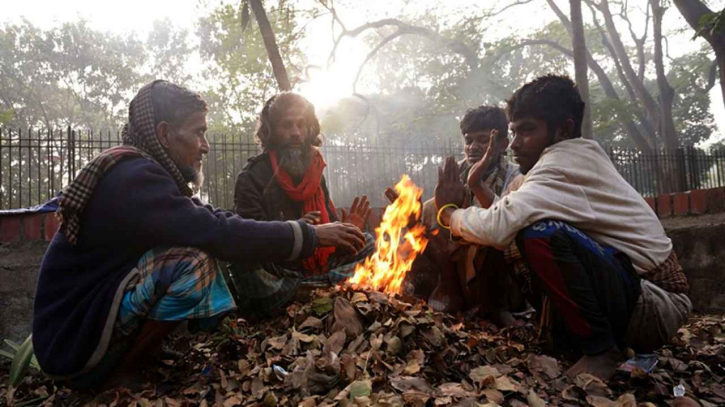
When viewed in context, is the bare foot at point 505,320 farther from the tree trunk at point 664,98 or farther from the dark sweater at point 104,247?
the tree trunk at point 664,98

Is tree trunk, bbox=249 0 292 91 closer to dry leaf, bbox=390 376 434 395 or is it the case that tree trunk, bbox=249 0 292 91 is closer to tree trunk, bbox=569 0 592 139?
dry leaf, bbox=390 376 434 395

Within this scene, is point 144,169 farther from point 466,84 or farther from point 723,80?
point 466,84

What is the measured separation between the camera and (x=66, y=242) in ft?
7.58

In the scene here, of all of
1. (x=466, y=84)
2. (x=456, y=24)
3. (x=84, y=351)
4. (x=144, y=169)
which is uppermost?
(x=456, y=24)

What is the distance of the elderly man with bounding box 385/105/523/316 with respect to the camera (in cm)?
376

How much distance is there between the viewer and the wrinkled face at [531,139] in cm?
293

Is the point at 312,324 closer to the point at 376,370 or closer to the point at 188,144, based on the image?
the point at 376,370

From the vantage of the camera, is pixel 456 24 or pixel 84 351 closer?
pixel 84 351

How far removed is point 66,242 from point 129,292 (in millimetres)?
434

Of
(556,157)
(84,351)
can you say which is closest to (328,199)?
(556,157)

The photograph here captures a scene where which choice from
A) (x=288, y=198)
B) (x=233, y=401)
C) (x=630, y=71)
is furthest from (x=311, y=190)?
(x=630, y=71)

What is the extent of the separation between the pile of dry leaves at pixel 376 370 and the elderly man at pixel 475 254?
2.36 ft

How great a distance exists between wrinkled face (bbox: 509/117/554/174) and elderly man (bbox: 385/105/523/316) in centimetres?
50

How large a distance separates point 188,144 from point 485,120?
105 inches
